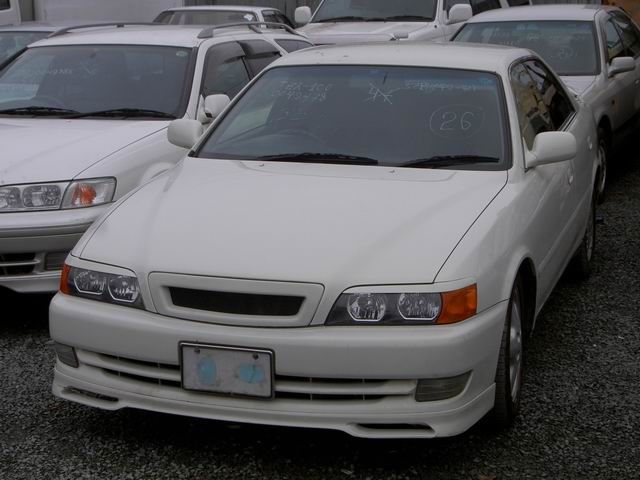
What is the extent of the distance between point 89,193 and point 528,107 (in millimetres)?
2264

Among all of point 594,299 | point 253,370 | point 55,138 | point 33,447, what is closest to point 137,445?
point 33,447

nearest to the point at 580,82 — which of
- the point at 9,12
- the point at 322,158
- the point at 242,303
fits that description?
the point at 322,158

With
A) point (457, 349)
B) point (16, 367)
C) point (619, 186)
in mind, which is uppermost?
point (457, 349)

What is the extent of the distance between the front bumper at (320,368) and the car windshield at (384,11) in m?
8.83

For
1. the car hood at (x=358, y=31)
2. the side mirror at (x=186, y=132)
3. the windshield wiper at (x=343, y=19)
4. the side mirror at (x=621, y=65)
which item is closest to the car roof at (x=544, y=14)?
the side mirror at (x=621, y=65)

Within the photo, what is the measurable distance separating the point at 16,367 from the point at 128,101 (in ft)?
7.08

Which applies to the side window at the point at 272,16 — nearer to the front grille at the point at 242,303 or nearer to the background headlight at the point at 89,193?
the background headlight at the point at 89,193

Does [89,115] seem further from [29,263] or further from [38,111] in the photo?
[29,263]

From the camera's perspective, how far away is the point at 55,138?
5.89 m

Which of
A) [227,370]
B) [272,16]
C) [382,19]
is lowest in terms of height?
[272,16]

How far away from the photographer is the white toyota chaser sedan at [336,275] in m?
3.59

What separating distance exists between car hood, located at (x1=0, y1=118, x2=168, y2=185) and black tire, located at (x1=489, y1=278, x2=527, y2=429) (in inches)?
97.5

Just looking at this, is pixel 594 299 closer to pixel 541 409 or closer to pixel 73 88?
pixel 541 409

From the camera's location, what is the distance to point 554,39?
29.2ft
